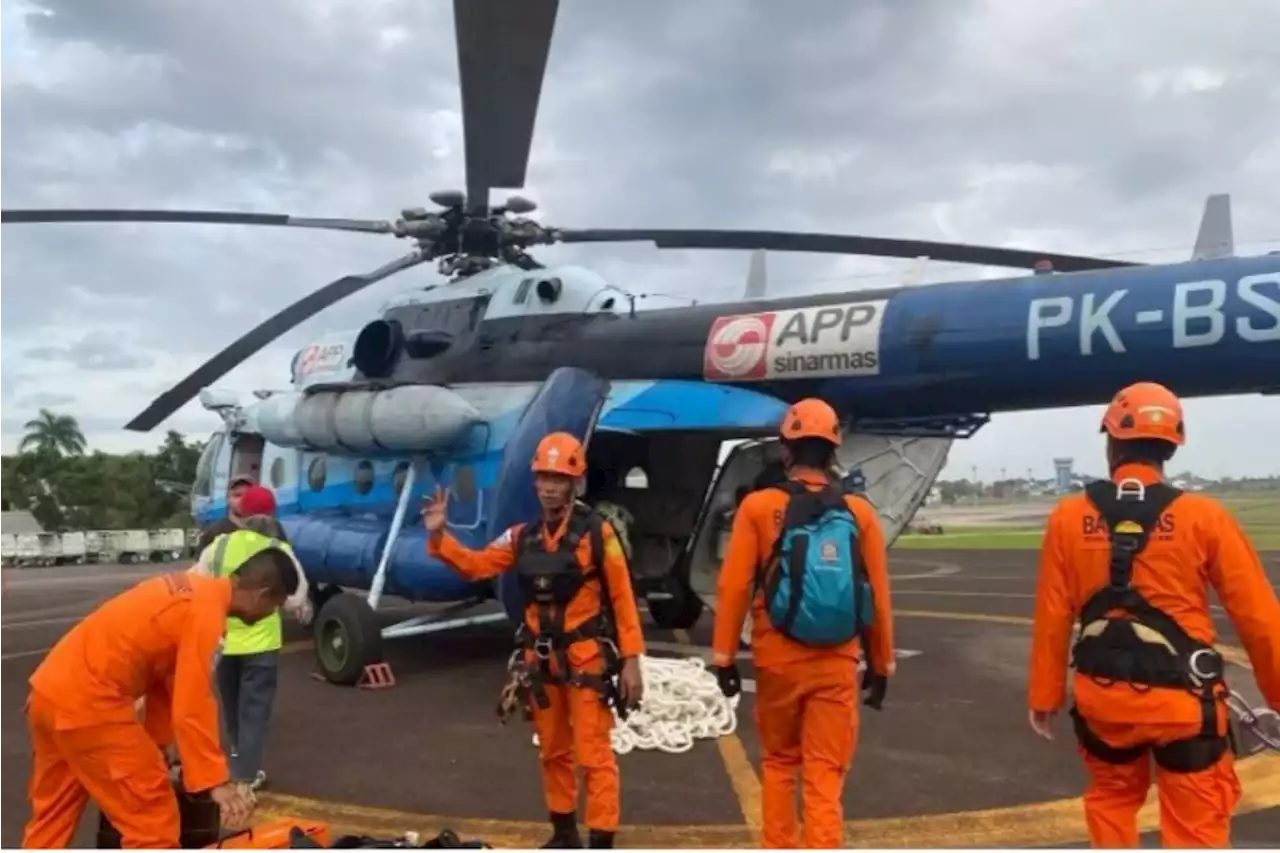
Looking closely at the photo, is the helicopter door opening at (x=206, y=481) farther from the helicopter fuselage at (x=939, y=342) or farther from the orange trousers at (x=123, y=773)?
the orange trousers at (x=123, y=773)

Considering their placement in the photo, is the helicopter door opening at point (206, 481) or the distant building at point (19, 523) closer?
the helicopter door opening at point (206, 481)

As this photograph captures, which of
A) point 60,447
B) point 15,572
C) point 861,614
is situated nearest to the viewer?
point 861,614

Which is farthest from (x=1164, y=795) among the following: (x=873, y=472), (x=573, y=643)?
(x=873, y=472)

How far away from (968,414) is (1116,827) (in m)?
5.91

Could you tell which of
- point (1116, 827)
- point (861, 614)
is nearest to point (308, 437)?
point (861, 614)

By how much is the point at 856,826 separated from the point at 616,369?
18.8 feet

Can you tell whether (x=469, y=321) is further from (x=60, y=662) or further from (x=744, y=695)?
(x=60, y=662)

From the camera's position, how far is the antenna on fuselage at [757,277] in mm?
10531

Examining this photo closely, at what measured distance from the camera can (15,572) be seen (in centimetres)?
3231

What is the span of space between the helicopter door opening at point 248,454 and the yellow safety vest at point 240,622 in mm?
7020

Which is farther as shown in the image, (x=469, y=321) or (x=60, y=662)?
(x=469, y=321)

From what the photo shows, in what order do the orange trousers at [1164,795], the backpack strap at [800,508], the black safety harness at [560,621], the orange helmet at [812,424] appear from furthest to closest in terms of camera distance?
the black safety harness at [560,621], the orange helmet at [812,424], the backpack strap at [800,508], the orange trousers at [1164,795]

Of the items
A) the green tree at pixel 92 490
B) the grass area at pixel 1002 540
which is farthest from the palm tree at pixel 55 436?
the grass area at pixel 1002 540

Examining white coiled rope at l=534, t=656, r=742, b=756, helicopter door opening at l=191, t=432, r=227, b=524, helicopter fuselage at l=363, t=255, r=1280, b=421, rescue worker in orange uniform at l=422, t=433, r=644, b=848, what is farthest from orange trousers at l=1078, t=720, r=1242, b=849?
helicopter door opening at l=191, t=432, r=227, b=524
